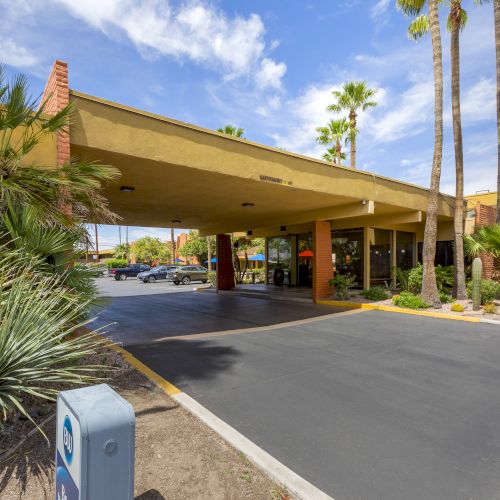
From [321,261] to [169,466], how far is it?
42.0ft

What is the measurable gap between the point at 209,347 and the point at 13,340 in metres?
4.88

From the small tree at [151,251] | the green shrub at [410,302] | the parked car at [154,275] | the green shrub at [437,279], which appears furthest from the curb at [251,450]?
the small tree at [151,251]

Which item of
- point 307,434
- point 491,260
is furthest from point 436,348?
point 491,260

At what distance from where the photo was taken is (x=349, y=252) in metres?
17.8

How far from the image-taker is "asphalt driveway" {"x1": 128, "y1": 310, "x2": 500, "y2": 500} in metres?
3.14

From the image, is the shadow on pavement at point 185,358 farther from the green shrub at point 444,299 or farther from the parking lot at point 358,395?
the green shrub at point 444,299

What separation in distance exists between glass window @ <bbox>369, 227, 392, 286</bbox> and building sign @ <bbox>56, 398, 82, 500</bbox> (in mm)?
16336

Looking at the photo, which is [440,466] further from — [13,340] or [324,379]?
[13,340]

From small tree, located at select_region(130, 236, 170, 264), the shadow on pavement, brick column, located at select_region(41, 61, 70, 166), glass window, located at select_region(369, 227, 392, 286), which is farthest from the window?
small tree, located at select_region(130, 236, 170, 264)

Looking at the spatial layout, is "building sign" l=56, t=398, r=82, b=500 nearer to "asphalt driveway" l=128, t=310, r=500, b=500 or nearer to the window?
"asphalt driveway" l=128, t=310, r=500, b=500

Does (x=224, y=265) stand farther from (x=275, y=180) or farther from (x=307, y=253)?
(x=275, y=180)

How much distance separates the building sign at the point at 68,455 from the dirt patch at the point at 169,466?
745 mm

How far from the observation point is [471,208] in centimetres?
1714

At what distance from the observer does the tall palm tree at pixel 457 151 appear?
13.6 meters
